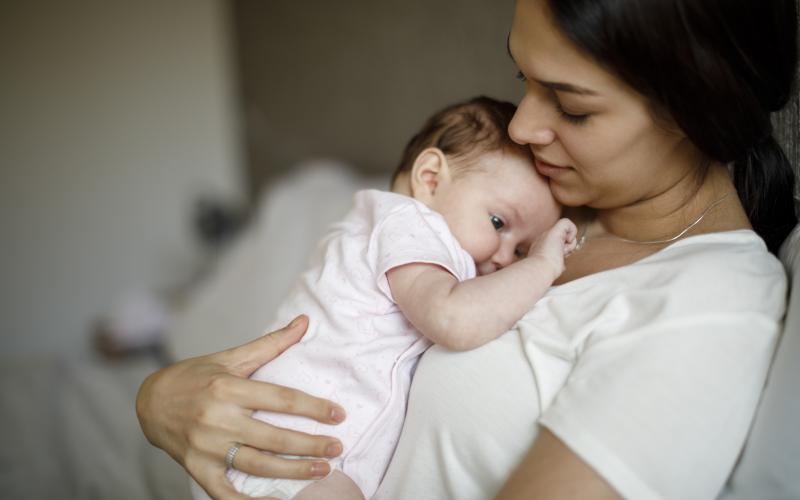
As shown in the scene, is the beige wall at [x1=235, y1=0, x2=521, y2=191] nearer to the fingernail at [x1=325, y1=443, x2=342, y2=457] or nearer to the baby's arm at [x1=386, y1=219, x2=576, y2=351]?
the baby's arm at [x1=386, y1=219, x2=576, y2=351]

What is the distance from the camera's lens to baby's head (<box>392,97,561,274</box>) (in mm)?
1162

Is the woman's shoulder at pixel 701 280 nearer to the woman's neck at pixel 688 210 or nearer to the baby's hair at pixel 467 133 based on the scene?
the woman's neck at pixel 688 210

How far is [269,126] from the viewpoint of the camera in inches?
134

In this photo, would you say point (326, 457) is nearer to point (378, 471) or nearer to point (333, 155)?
point (378, 471)

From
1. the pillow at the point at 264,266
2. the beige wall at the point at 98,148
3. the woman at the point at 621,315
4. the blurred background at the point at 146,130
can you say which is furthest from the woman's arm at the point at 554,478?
the beige wall at the point at 98,148

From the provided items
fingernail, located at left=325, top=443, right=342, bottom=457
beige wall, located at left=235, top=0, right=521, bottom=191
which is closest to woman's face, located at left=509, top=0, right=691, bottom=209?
fingernail, located at left=325, top=443, right=342, bottom=457

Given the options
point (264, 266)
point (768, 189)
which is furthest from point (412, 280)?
point (264, 266)

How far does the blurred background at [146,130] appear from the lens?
9.80 ft

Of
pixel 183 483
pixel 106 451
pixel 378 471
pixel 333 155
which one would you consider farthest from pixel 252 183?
pixel 378 471

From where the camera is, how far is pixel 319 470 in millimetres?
1006

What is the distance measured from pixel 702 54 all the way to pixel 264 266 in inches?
68.4

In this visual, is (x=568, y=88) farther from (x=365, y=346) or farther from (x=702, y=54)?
(x=365, y=346)

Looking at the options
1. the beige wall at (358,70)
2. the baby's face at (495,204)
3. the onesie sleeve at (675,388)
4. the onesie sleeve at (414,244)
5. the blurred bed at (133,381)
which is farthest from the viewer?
the beige wall at (358,70)

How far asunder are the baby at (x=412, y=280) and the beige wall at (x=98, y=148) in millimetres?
2571
